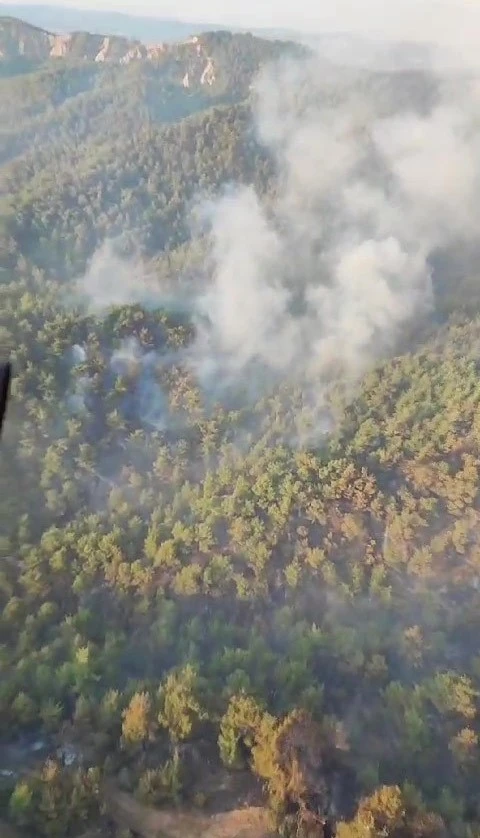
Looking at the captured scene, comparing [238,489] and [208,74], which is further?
[208,74]

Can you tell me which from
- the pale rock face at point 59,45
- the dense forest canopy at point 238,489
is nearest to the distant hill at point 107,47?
the pale rock face at point 59,45

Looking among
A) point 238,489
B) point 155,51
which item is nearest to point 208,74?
point 155,51

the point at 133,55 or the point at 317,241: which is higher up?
the point at 133,55

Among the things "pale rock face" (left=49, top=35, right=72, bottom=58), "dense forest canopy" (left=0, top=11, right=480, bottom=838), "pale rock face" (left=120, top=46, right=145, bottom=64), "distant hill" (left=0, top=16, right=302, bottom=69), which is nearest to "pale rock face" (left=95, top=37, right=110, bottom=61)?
"distant hill" (left=0, top=16, right=302, bottom=69)

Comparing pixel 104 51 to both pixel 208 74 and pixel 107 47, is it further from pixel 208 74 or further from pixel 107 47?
pixel 208 74

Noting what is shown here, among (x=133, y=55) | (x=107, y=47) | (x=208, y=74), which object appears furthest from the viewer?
(x=107, y=47)

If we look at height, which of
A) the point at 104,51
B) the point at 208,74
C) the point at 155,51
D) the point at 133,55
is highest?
the point at 104,51

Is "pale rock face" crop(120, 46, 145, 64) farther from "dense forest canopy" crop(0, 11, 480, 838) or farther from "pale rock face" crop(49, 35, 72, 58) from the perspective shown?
"dense forest canopy" crop(0, 11, 480, 838)

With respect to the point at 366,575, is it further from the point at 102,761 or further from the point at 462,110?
the point at 462,110
